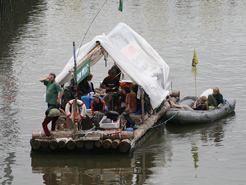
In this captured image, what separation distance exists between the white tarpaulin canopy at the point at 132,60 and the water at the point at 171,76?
1926 millimetres

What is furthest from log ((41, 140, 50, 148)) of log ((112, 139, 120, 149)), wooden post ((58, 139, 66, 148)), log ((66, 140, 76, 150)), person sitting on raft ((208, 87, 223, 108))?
person sitting on raft ((208, 87, 223, 108))

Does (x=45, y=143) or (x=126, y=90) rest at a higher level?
(x=126, y=90)

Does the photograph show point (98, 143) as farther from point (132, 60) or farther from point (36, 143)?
point (132, 60)

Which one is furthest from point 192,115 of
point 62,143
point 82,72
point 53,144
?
point 53,144

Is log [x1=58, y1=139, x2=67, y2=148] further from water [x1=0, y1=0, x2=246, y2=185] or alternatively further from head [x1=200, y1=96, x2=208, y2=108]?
head [x1=200, y1=96, x2=208, y2=108]

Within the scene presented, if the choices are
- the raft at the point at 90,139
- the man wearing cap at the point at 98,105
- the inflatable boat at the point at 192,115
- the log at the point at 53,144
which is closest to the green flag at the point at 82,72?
the man wearing cap at the point at 98,105

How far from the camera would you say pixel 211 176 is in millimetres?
16609

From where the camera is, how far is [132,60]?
20.9 meters

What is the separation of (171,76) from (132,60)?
9.96 meters

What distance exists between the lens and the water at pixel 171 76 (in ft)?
55.9

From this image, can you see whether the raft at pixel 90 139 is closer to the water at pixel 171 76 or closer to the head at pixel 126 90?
the water at pixel 171 76

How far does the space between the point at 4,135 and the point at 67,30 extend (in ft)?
88.3

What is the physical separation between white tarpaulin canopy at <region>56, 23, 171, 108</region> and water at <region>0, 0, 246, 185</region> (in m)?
1.93

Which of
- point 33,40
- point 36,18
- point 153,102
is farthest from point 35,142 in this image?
point 36,18
